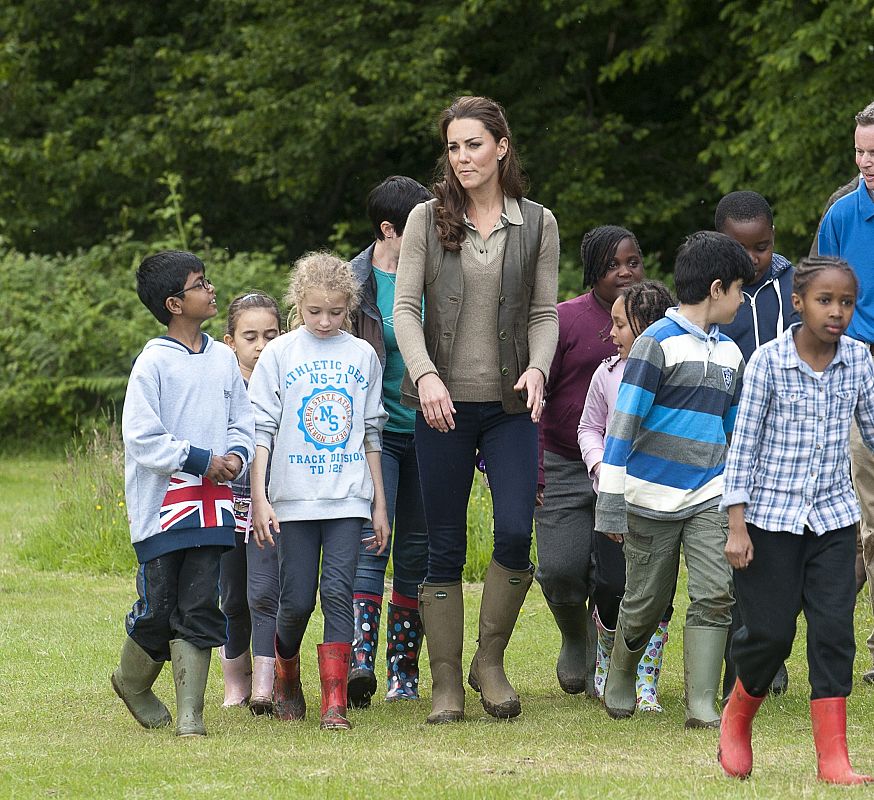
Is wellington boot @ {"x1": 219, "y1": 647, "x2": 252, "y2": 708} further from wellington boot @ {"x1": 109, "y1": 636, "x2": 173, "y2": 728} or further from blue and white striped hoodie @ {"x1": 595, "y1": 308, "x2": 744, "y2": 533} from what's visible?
blue and white striped hoodie @ {"x1": 595, "y1": 308, "x2": 744, "y2": 533}

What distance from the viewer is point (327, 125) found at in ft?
66.3

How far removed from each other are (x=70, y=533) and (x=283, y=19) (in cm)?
1235

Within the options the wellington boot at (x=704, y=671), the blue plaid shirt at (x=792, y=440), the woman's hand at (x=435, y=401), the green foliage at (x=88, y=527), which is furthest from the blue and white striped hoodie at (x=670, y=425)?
the green foliage at (x=88, y=527)

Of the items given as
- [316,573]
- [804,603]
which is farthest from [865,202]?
[316,573]

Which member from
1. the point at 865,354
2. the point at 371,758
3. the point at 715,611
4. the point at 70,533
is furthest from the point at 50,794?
the point at 70,533

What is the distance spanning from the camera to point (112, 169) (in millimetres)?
22781

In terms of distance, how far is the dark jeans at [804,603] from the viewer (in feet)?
15.0

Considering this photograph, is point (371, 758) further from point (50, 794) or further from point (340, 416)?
point (340, 416)

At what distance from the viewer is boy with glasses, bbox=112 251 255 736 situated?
547 centimetres

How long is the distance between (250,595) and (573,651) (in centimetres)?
146

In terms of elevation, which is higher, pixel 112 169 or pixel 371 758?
pixel 112 169

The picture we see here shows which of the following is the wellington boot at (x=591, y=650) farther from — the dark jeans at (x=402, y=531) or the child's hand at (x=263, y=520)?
the child's hand at (x=263, y=520)

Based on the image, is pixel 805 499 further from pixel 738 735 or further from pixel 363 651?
pixel 363 651

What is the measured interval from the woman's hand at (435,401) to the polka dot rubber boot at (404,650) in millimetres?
1274
